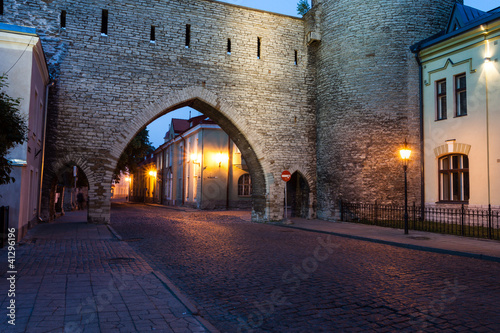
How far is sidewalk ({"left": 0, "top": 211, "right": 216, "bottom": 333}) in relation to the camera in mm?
4062

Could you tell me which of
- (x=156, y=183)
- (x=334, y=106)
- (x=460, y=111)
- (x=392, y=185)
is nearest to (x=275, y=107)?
(x=334, y=106)

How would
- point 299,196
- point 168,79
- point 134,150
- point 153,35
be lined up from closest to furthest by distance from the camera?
point 168,79 < point 153,35 < point 299,196 < point 134,150

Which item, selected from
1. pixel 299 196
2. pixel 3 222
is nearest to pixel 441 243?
pixel 3 222

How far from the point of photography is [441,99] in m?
17.3

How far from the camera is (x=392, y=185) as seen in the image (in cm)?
1838

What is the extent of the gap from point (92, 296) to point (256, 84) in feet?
54.1

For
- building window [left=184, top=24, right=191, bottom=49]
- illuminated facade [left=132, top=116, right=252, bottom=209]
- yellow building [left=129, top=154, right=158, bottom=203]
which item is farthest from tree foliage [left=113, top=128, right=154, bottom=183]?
building window [left=184, top=24, right=191, bottom=49]

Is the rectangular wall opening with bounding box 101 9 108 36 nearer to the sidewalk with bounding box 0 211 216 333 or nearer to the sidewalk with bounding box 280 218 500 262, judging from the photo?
the sidewalk with bounding box 0 211 216 333

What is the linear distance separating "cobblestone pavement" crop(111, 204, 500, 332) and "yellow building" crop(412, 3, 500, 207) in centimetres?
687

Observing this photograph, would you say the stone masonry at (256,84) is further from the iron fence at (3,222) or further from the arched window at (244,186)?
the arched window at (244,186)

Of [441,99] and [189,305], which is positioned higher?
[441,99]

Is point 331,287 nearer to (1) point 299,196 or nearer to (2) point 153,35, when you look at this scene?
(2) point 153,35

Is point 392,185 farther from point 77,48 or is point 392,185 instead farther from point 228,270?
point 77,48

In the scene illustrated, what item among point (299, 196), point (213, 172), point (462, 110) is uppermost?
point (462, 110)
